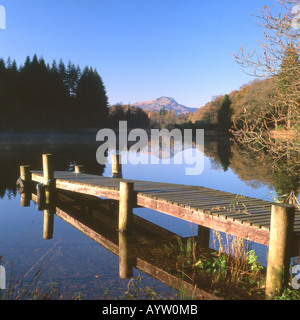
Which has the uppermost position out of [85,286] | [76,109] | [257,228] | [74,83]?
[74,83]

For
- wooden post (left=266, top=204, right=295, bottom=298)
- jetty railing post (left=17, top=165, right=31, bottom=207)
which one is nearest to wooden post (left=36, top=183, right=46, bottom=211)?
jetty railing post (left=17, top=165, right=31, bottom=207)

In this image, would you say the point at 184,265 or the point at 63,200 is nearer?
the point at 184,265

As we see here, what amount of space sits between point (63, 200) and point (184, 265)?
8.18 metres

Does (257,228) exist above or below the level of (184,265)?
above

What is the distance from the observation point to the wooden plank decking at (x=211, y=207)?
611 centimetres

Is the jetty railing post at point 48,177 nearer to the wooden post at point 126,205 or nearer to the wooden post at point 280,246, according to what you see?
the wooden post at point 126,205

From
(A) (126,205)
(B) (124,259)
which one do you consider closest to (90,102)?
(A) (126,205)

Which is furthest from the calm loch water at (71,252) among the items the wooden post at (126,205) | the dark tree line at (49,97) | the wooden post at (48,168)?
the dark tree line at (49,97)

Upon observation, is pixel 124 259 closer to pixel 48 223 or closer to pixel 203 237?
pixel 203 237

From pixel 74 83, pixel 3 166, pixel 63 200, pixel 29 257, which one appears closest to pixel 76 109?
pixel 74 83
